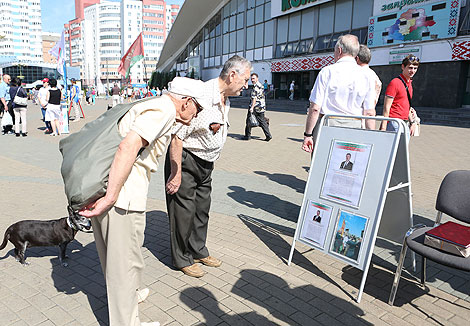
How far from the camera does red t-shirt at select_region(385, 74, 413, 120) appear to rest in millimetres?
4863

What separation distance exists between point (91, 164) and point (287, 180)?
5180mm

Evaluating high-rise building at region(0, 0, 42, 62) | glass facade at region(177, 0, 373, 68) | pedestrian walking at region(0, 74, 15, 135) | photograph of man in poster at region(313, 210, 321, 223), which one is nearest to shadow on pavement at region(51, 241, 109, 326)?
photograph of man in poster at region(313, 210, 321, 223)

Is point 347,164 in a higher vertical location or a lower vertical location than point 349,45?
lower

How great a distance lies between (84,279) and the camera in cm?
340

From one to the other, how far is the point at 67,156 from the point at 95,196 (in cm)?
31

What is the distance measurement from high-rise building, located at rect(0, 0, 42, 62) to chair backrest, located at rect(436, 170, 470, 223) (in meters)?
152

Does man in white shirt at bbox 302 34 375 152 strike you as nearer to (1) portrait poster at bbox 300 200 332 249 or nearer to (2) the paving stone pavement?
(1) portrait poster at bbox 300 200 332 249

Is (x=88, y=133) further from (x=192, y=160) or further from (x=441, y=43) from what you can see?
(x=441, y=43)

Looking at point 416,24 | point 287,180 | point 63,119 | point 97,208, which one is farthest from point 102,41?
point 97,208

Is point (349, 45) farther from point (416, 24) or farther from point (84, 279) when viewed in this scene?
point (416, 24)

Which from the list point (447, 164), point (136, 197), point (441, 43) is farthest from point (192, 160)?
point (441, 43)

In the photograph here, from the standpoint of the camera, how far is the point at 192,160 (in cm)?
333

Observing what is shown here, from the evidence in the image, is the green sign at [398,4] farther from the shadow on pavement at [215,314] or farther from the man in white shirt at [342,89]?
the shadow on pavement at [215,314]

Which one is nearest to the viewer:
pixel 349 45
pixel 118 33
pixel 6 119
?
pixel 349 45
